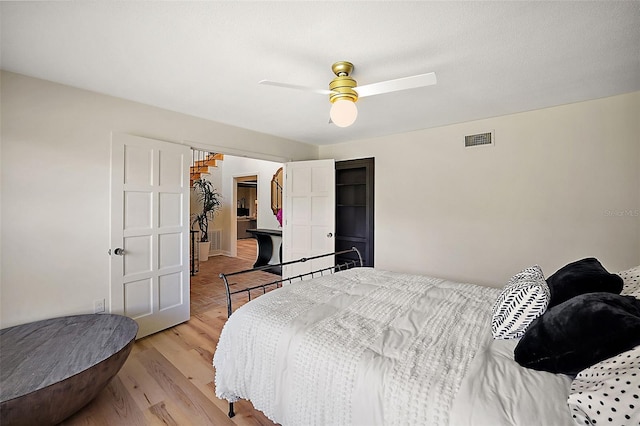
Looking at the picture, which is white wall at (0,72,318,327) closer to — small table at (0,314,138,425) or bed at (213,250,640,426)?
small table at (0,314,138,425)

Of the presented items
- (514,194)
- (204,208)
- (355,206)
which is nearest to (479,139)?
(514,194)

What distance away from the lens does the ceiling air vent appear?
311 centimetres

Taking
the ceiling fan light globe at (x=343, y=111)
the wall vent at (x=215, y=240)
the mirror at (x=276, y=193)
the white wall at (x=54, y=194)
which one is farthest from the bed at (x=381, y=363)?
the wall vent at (x=215, y=240)

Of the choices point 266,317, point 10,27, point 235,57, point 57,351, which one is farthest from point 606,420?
point 10,27

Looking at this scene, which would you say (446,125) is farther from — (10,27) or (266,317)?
(10,27)

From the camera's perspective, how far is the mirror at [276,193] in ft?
20.7

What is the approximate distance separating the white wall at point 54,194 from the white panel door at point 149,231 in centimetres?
11

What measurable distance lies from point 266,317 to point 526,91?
283 cm

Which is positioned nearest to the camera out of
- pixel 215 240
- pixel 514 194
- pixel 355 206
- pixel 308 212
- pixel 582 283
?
pixel 582 283

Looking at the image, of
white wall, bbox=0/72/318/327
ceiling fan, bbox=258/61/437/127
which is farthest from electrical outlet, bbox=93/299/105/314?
ceiling fan, bbox=258/61/437/127

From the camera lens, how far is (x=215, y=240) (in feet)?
24.2

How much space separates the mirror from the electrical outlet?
13.0 ft

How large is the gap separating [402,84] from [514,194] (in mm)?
2170

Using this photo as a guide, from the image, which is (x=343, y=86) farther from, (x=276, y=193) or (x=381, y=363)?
(x=276, y=193)
